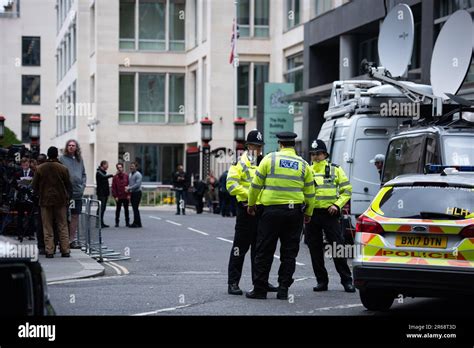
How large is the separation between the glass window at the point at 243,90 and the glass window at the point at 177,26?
18.5 feet

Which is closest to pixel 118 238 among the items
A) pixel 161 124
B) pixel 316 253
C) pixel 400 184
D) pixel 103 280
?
pixel 103 280

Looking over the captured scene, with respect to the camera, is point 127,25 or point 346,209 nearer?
point 346,209

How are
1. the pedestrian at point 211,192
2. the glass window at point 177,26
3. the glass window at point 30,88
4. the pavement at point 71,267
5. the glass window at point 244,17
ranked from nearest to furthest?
1. the pavement at point 71,267
2. the pedestrian at point 211,192
3. the glass window at point 244,17
4. the glass window at point 177,26
5. the glass window at point 30,88

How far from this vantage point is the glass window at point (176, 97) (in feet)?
193

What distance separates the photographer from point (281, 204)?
12711 mm

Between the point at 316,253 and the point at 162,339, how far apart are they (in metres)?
5.34

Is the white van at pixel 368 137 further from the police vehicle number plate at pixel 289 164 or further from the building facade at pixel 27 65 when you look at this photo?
the building facade at pixel 27 65

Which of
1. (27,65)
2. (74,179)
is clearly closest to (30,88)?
(27,65)

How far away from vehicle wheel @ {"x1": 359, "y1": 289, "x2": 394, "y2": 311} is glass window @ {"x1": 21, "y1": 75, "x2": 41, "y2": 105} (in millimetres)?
90284

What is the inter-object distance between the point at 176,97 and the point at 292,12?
13.1 metres

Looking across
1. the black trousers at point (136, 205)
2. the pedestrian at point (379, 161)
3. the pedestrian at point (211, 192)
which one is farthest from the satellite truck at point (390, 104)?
the pedestrian at point (211, 192)

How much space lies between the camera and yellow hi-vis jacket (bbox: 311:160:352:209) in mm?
14297

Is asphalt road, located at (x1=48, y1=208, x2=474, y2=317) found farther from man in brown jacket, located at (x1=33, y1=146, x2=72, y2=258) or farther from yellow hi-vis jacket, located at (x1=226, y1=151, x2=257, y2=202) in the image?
yellow hi-vis jacket, located at (x1=226, y1=151, x2=257, y2=202)

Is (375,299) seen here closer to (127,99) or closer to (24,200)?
(24,200)
